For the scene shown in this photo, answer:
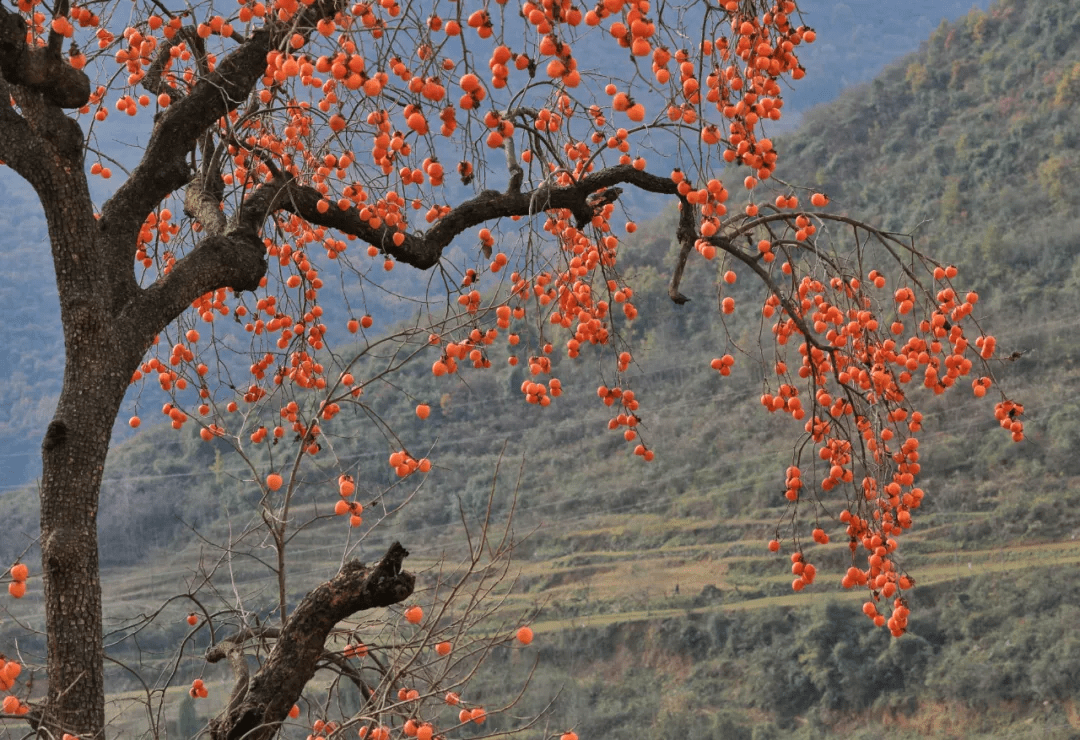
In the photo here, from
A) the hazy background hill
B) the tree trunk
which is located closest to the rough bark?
the tree trunk

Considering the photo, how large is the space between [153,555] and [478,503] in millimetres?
3854

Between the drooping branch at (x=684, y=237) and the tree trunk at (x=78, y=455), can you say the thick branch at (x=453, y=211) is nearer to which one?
the drooping branch at (x=684, y=237)

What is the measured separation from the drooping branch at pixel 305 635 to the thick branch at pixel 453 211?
898mm

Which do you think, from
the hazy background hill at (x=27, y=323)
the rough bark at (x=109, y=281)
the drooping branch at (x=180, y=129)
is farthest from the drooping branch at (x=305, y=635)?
the hazy background hill at (x=27, y=323)

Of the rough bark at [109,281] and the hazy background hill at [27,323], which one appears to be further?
the hazy background hill at [27,323]

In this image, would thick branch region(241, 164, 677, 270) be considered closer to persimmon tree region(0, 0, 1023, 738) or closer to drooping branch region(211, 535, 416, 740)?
persimmon tree region(0, 0, 1023, 738)

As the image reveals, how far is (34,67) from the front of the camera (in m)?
2.05

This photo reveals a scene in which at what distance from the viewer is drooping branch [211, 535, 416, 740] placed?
1.85 meters

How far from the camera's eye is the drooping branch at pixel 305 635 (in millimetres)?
1853

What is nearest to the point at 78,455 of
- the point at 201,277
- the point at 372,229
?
the point at 201,277

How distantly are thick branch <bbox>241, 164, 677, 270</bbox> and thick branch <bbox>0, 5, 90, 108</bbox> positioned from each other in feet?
1.53

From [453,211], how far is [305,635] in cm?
113

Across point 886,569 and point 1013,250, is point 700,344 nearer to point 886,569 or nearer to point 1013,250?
point 1013,250

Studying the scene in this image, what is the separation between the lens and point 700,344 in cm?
1484
